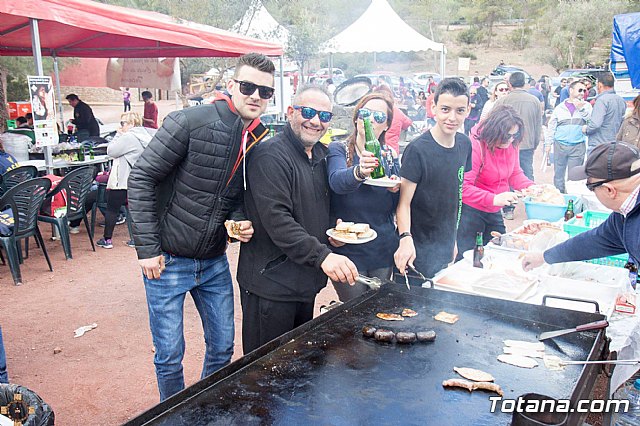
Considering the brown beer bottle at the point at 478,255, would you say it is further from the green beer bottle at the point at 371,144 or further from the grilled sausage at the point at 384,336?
the grilled sausage at the point at 384,336

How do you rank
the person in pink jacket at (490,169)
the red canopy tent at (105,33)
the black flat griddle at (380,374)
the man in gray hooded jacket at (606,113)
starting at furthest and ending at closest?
1. the man in gray hooded jacket at (606,113)
2. the red canopy tent at (105,33)
3. the person in pink jacket at (490,169)
4. the black flat griddle at (380,374)

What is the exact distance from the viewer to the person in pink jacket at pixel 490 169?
4.13 m

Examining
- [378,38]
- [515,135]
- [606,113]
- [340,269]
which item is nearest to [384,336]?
[340,269]

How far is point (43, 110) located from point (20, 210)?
169 cm

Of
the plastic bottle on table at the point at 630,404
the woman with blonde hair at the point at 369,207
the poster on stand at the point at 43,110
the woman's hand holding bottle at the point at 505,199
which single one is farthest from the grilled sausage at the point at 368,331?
the poster on stand at the point at 43,110

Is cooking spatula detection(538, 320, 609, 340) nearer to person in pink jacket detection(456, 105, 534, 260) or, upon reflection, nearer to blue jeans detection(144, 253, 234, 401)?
blue jeans detection(144, 253, 234, 401)

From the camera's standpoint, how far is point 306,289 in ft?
8.81

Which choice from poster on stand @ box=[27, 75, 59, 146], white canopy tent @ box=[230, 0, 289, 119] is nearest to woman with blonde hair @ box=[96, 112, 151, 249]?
poster on stand @ box=[27, 75, 59, 146]

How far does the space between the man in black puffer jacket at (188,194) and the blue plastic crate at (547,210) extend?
127 inches

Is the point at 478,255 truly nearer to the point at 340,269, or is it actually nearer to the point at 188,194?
the point at 340,269

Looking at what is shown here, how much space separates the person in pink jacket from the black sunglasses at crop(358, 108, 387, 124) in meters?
1.13

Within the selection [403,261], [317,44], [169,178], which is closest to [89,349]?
[169,178]

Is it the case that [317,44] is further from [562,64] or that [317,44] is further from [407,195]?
[562,64]

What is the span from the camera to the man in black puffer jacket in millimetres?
2576
